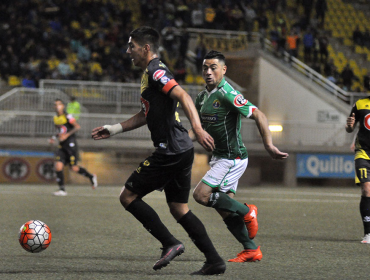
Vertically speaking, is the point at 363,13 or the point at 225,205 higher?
the point at 363,13

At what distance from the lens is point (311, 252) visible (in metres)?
6.74

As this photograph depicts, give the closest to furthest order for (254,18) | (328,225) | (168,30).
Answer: (328,225), (168,30), (254,18)

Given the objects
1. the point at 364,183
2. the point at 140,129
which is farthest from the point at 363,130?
the point at 140,129

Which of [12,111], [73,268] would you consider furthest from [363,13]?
[73,268]

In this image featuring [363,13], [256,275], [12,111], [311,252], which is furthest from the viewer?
[363,13]

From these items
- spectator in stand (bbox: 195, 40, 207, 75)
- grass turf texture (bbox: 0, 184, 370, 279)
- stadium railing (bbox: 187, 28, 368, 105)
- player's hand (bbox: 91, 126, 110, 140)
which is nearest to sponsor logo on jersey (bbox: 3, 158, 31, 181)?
grass turf texture (bbox: 0, 184, 370, 279)

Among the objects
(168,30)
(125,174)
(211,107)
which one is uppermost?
(168,30)

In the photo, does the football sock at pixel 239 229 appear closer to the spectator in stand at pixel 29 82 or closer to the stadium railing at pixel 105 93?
the stadium railing at pixel 105 93

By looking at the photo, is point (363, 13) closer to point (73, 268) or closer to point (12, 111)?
point (12, 111)

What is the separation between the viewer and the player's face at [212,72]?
20.2 ft

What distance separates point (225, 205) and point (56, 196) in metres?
9.04

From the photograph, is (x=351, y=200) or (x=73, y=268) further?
(x=351, y=200)

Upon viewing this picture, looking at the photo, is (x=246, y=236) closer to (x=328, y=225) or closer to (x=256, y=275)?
(x=256, y=275)

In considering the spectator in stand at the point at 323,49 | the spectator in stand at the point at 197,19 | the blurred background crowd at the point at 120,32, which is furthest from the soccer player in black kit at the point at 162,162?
the spectator in stand at the point at 323,49
